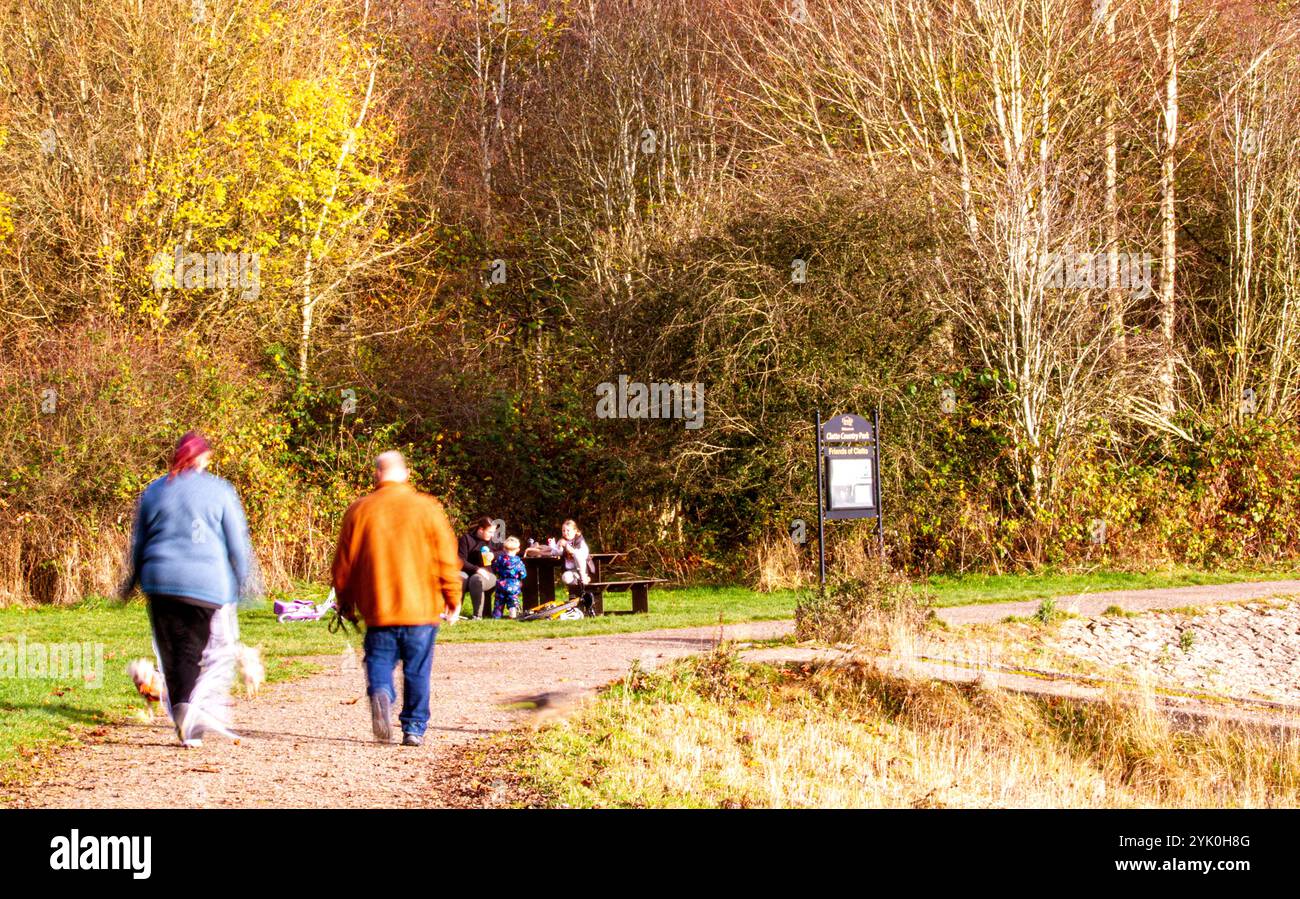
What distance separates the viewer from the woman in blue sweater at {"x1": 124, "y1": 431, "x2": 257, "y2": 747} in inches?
352

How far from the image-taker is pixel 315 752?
30.5 feet

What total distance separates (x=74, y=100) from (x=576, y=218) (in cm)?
1182

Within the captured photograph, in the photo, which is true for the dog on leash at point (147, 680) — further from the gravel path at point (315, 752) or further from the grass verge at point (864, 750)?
the grass verge at point (864, 750)

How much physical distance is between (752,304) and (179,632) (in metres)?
15.0

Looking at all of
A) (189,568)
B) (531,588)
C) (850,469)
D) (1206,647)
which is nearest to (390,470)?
(189,568)

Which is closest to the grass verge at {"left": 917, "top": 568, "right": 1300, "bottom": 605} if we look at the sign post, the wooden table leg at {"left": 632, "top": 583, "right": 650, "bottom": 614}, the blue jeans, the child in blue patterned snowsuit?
the sign post

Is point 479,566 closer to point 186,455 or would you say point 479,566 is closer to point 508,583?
point 508,583

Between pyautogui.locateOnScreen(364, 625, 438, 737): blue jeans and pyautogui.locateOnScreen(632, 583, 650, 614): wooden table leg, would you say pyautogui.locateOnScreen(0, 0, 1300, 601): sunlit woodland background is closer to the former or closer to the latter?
pyautogui.locateOnScreen(632, 583, 650, 614): wooden table leg

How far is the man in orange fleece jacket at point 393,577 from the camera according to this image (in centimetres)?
905

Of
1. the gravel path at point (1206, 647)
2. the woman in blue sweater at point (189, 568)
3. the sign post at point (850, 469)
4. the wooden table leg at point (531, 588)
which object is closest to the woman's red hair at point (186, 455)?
the woman in blue sweater at point (189, 568)
